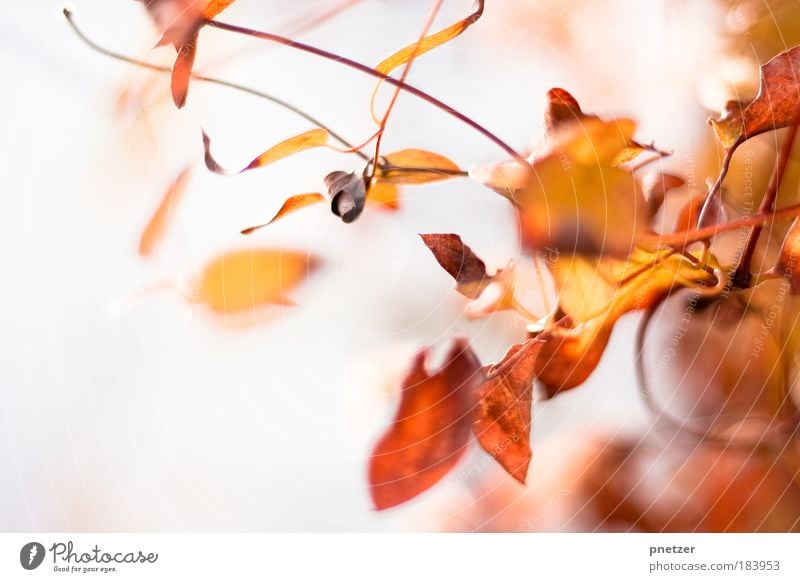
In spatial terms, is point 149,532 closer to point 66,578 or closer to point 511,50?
point 66,578

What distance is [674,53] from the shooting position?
42 cm

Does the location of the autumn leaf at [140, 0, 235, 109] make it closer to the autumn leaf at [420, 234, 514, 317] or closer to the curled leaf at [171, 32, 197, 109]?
the curled leaf at [171, 32, 197, 109]

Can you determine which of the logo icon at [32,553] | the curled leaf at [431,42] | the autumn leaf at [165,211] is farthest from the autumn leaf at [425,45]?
the logo icon at [32,553]

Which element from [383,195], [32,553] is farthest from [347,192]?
[32,553]

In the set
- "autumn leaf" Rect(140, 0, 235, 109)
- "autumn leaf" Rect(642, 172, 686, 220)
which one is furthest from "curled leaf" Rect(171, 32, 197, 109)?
"autumn leaf" Rect(642, 172, 686, 220)

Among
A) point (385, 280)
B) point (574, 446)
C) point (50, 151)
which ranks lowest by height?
point (574, 446)

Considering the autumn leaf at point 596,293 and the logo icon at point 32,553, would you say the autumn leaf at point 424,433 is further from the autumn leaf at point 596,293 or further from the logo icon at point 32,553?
the logo icon at point 32,553

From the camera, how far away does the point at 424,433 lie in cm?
42

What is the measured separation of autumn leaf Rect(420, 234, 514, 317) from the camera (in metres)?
0.41

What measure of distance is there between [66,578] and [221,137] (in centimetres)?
24

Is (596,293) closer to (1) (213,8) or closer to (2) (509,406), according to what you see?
(2) (509,406)

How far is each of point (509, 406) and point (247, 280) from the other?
144mm

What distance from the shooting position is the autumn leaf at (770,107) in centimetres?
41

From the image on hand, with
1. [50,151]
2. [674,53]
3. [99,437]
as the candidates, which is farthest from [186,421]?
[674,53]
